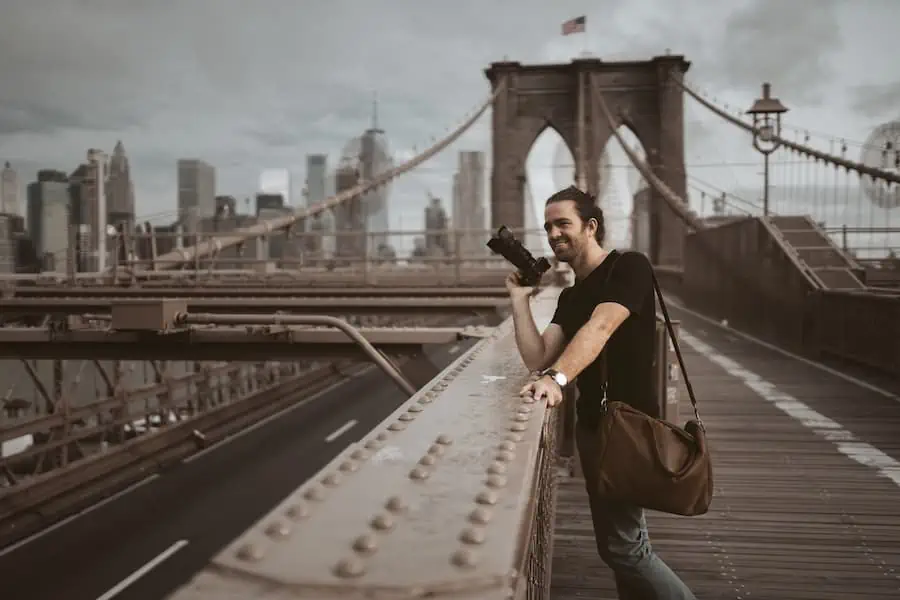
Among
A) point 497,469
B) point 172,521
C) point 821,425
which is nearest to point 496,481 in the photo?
point 497,469

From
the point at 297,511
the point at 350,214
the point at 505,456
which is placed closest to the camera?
the point at 297,511

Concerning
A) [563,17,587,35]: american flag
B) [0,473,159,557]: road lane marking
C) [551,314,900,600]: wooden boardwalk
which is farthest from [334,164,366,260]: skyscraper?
[563,17,587,35]: american flag

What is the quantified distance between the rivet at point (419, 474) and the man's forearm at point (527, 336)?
4.05 feet

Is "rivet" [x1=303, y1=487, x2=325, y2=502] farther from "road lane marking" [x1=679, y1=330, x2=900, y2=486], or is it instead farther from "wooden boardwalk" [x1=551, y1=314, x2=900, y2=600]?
"road lane marking" [x1=679, y1=330, x2=900, y2=486]

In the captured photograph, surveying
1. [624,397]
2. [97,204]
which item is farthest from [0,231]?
[624,397]

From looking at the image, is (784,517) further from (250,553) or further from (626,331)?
(250,553)

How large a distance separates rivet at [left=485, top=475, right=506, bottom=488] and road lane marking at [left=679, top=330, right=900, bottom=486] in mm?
4551

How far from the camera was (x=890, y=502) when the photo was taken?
4.75 meters

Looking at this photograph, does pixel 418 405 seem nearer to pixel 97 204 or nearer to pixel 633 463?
pixel 633 463

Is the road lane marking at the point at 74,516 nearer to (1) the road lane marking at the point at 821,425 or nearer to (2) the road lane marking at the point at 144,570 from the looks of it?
(2) the road lane marking at the point at 144,570

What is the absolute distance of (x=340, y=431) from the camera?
1972 cm

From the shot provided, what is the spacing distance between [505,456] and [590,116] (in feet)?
142

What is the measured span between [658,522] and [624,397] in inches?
88.5

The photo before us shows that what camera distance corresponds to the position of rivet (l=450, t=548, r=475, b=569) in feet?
3.83
